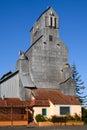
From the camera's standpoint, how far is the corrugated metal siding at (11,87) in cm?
5441

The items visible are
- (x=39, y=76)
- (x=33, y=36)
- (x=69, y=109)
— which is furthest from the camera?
(x=33, y=36)

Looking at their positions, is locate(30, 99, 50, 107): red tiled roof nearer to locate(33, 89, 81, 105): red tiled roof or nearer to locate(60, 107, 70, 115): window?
locate(33, 89, 81, 105): red tiled roof

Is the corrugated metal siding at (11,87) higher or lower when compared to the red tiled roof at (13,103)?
higher

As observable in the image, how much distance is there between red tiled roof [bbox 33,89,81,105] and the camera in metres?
49.7

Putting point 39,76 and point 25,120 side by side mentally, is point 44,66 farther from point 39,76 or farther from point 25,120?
point 25,120

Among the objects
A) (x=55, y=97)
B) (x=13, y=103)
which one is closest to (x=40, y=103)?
(x=55, y=97)

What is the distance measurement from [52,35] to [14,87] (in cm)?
1152

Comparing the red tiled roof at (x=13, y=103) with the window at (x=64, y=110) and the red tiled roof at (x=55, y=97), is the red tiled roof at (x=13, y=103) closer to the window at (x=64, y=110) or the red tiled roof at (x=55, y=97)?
the red tiled roof at (x=55, y=97)

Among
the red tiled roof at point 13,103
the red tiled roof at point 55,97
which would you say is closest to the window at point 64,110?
the red tiled roof at point 55,97

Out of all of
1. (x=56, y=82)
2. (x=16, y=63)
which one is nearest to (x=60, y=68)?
(x=56, y=82)

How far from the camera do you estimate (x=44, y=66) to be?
182 feet

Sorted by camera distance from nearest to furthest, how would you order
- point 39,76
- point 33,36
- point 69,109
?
point 69,109, point 39,76, point 33,36

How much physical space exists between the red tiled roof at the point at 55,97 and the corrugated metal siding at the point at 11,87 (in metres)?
4.10

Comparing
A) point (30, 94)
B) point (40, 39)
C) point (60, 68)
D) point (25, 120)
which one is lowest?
point (25, 120)
